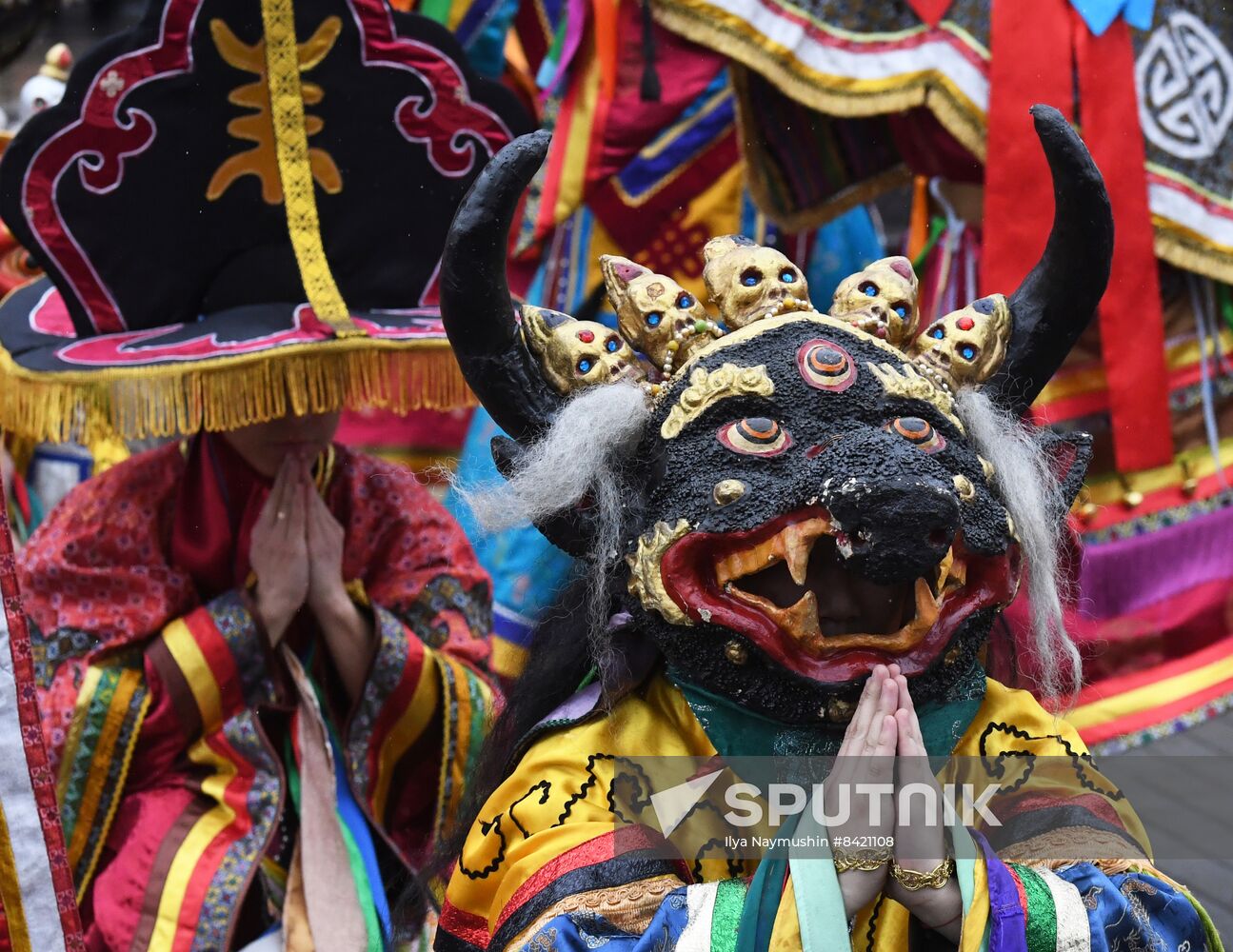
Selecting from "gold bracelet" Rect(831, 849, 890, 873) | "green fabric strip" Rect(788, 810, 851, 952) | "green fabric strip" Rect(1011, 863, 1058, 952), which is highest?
"gold bracelet" Rect(831, 849, 890, 873)

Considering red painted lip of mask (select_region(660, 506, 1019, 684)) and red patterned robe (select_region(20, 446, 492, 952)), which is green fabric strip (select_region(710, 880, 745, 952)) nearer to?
red painted lip of mask (select_region(660, 506, 1019, 684))

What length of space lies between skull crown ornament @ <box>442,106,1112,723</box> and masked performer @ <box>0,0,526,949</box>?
2.54 feet

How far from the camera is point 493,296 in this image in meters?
1.90

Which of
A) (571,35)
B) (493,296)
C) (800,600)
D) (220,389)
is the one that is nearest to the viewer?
(800,600)

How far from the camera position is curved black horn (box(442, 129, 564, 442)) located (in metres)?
1.87

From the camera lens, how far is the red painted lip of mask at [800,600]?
176 cm

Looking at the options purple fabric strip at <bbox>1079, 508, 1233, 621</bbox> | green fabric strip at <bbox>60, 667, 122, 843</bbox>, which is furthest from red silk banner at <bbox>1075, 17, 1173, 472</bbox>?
green fabric strip at <bbox>60, 667, 122, 843</bbox>

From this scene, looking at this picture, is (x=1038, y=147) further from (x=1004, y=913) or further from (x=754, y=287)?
(x=1004, y=913)

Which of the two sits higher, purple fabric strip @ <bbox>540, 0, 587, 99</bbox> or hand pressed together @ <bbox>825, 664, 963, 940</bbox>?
purple fabric strip @ <bbox>540, 0, 587, 99</bbox>

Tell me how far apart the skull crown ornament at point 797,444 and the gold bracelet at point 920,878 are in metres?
0.20

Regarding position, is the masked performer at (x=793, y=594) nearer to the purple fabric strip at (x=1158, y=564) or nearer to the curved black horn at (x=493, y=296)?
the curved black horn at (x=493, y=296)

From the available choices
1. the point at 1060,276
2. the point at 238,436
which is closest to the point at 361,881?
the point at 238,436

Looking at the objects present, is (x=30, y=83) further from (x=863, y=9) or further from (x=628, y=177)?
(x=863, y=9)

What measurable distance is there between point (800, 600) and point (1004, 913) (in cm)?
38
